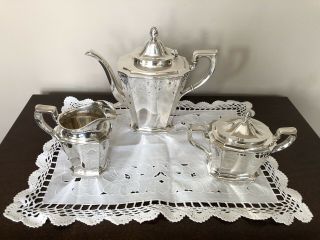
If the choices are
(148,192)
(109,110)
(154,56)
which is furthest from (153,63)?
(148,192)

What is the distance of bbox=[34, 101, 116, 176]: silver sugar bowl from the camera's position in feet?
1.67

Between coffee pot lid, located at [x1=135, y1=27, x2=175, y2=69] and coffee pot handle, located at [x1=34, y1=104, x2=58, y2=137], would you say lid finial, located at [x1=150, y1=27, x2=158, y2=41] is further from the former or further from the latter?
coffee pot handle, located at [x1=34, y1=104, x2=58, y2=137]

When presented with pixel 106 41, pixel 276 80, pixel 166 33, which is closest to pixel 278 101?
pixel 276 80

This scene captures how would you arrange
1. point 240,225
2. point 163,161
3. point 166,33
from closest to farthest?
point 240,225, point 163,161, point 166,33

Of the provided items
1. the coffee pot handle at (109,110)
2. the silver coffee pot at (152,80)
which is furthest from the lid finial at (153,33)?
the coffee pot handle at (109,110)

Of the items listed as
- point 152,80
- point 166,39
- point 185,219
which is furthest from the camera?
point 166,39

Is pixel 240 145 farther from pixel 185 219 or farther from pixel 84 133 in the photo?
pixel 84 133

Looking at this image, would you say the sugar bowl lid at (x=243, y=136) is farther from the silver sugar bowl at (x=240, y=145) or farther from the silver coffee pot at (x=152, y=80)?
the silver coffee pot at (x=152, y=80)

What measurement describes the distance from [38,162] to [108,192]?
141mm

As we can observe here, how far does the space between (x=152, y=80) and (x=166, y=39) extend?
0.20 m

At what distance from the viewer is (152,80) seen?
0.58 metres

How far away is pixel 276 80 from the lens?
0.81m

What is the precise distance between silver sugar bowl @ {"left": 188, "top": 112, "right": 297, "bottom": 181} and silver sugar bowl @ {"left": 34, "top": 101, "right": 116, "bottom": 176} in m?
0.15

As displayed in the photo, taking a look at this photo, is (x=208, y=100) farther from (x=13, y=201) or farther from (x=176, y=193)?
(x=13, y=201)
